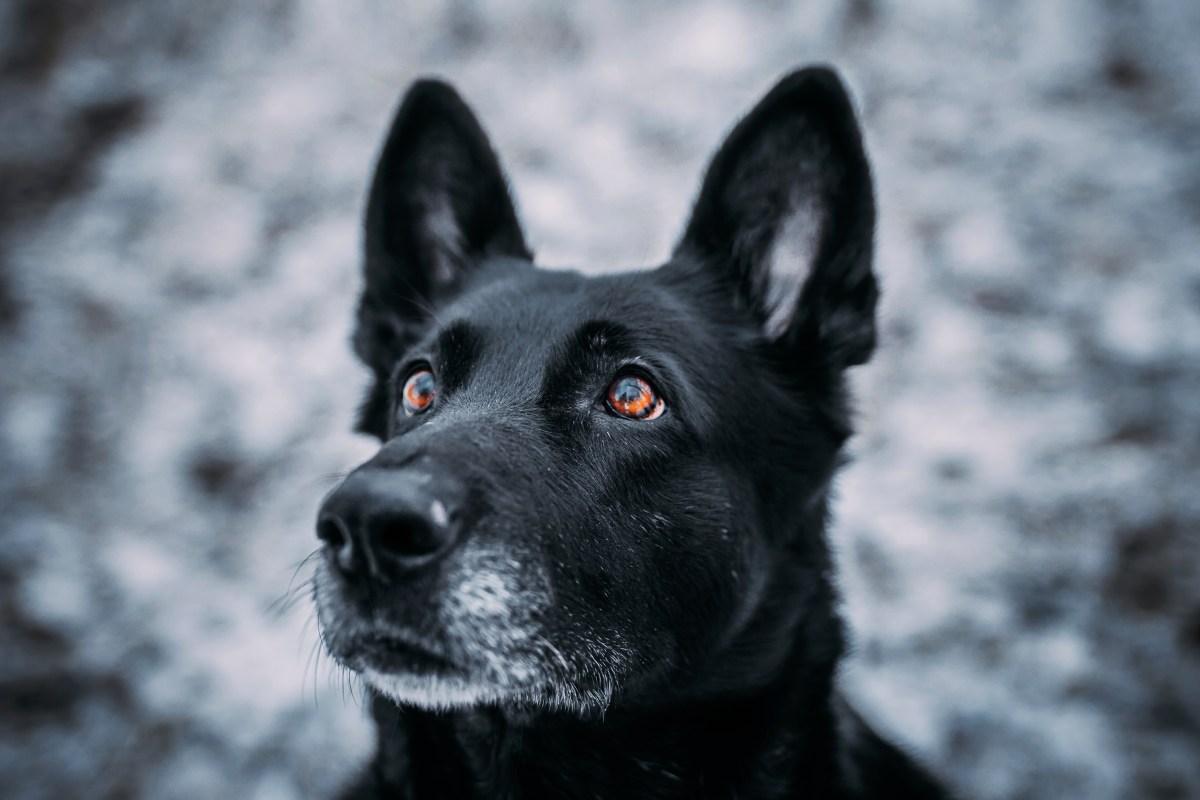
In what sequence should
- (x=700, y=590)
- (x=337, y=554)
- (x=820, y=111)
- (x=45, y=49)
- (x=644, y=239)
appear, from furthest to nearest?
(x=45, y=49)
(x=644, y=239)
(x=820, y=111)
(x=700, y=590)
(x=337, y=554)

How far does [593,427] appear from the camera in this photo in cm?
229

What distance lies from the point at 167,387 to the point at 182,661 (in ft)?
6.26

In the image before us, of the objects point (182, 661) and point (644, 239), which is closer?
point (182, 661)

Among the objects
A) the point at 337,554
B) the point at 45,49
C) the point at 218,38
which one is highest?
the point at 218,38

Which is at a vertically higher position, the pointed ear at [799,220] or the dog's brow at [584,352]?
the pointed ear at [799,220]

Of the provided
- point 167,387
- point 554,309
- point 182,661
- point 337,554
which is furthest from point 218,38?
point 337,554

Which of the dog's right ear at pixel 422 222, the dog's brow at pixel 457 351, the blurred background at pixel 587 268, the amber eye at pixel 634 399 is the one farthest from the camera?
the blurred background at pixel 587 268

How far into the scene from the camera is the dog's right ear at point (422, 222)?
2.93 metres

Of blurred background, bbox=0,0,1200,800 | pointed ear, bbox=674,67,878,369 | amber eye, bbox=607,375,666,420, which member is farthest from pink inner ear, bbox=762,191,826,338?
blurred background, bbox=0,0,1200,800

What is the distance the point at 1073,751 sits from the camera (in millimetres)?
3885

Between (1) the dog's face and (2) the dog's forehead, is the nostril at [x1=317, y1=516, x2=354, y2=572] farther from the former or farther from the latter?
(2) the dog's forehead

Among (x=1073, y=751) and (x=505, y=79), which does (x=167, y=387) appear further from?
(x=1073, y=751)

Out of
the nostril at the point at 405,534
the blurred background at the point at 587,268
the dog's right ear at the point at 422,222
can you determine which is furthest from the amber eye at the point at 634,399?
the blurred background at the point at 587,268

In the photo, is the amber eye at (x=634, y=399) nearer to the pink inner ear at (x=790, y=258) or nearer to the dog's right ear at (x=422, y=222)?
the pink inner ear at (x=790, y=258)
